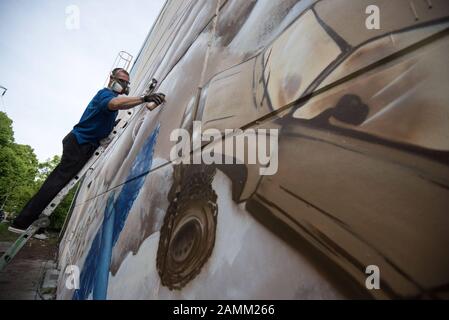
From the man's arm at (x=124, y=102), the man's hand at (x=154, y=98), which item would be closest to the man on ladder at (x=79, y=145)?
the man's arm at (x=124, y=102)

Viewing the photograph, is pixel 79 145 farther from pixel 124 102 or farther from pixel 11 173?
pixel 11 173

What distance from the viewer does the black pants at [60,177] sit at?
3770 mm

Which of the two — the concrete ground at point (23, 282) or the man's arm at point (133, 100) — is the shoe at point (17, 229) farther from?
the man's arm at point (133, 100)

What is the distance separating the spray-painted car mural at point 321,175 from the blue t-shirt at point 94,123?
7.93ft

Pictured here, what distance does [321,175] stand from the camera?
1.07 metres

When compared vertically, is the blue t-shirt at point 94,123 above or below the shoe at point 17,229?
above

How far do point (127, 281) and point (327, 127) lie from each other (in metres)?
1.78

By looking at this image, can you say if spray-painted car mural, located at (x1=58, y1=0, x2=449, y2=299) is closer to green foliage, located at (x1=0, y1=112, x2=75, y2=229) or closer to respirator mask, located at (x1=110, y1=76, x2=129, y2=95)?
respirator mask, located at (x1=110, y1=76, x2=129, y2=95)

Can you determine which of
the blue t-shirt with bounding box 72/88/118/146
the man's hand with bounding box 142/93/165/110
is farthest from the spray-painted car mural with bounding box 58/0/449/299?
the blue t-shirt with bounding box 72/88/118/146

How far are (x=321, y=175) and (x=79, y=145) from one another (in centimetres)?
383

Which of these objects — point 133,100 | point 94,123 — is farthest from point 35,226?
point 133,100

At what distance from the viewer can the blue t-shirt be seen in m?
3.83

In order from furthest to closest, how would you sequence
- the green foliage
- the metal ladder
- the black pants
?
the green foliage < the black pants < the metal ladder
